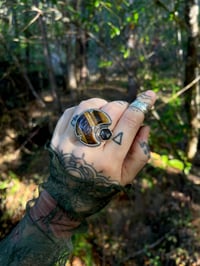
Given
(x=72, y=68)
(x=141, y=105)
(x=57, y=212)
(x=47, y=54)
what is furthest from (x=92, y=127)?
(x=72, y=68)

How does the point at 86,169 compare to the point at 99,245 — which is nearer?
the point at 86,169

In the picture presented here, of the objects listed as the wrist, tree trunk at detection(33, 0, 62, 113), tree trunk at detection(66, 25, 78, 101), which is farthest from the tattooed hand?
tree trunk at detection(66, 25, 78, 101)

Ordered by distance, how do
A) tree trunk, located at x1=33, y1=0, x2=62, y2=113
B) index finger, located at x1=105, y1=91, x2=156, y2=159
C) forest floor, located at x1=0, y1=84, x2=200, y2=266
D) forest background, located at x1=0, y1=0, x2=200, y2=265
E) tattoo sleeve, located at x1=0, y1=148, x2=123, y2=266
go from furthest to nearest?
1. tree trunk, located at x1=33, y1=0, x2=62, y2=113
2. forest floor, located at x1=0, y1=84, x2=200, y2=266
3. forest background, located at x1=0, y1=0, x2=200, y2=265
4. tattoo sleeve, located at x1=0, y1=148, x2=123, y2=266
5. index finger, located at x1=105, y1=91, x2=156, y2=159

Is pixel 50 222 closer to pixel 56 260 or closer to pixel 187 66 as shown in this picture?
pixel 56 260

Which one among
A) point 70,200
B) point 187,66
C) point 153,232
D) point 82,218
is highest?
point 70,200

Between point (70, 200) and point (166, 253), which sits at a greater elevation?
point (70, 200)

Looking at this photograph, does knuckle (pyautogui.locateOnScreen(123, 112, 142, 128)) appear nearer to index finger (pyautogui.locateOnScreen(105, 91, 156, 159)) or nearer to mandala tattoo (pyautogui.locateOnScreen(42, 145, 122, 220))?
index finger (pyautogui.locateOnScreen(105, 91, 156, 159))

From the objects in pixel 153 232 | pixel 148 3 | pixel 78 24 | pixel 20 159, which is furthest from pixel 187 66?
pixel 20 159

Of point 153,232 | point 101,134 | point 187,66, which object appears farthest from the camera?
point 153,232
